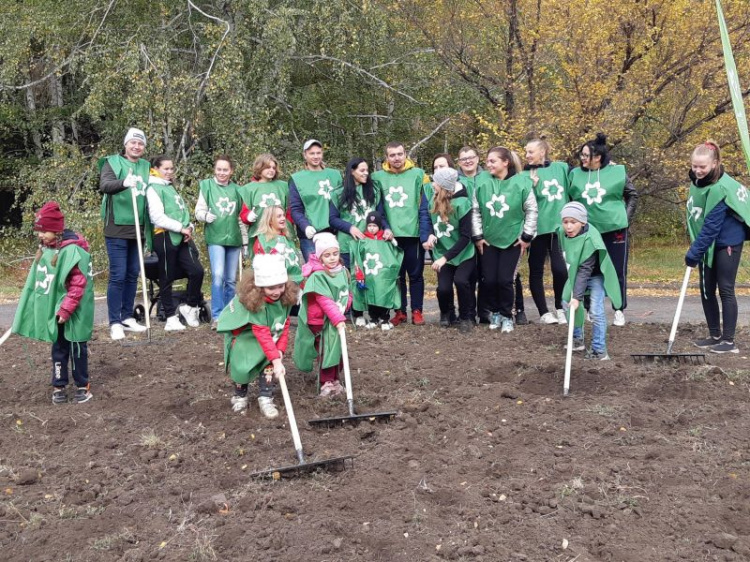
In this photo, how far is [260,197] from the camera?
28.7ft

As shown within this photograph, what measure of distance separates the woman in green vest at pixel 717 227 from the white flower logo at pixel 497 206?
1.88 metres

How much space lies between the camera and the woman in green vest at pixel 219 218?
344 inches

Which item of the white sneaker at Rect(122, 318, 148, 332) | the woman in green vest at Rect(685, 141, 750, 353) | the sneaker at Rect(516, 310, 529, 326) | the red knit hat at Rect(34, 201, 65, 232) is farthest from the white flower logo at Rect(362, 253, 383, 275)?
the red knit hat at Rect(34, 201, 65, 232)

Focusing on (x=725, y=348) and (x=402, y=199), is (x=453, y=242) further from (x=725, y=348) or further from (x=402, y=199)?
(x=725, y=348)

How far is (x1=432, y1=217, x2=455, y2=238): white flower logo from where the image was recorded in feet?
28.1

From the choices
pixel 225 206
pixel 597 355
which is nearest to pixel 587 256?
pixel 597 355

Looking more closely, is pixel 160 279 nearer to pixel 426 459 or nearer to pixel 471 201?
pixel 471 201

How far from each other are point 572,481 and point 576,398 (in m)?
1.65

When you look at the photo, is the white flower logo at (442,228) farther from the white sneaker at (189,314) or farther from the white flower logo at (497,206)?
the white sneaker at (189,314)

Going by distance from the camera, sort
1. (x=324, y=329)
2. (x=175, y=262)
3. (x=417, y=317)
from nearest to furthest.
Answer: (x=324, y=329), (x=175, y=262), (x=417, y=317)

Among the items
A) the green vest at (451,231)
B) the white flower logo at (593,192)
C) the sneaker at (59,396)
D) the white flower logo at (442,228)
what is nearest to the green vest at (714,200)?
the white flower logo at (593,192)

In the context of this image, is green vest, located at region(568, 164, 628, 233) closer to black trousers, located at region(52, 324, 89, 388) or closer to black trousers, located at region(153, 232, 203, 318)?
black trousers, located at region(153, 232, 203, 318)

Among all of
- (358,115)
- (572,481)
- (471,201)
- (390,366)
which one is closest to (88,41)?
(358,115)

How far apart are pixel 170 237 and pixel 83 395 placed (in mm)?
2970
